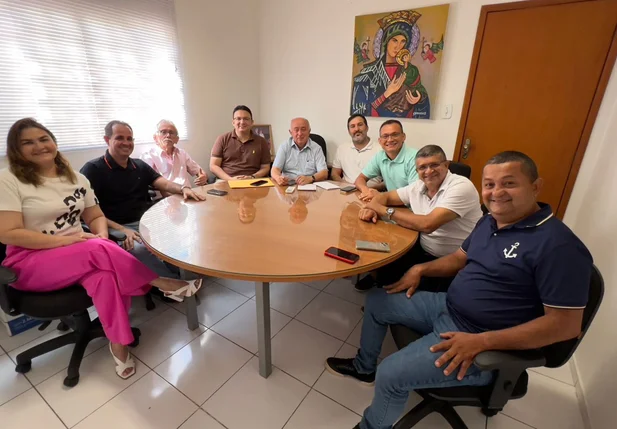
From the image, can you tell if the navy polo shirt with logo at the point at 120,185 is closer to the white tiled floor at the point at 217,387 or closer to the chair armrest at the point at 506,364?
the white tiled floor at the point at 217,387

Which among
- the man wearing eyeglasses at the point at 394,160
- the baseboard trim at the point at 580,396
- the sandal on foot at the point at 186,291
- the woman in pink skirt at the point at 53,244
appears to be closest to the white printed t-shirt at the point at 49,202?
the woman in pink skirt at the point at 53,244

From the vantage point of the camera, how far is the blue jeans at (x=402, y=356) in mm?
970

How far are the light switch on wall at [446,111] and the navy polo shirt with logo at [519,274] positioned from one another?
6.12 ft

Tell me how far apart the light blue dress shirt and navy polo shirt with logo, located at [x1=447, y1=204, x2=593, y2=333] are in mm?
1829

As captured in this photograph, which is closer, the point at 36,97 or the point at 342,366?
the point at 342,366

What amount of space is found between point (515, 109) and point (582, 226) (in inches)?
42.4

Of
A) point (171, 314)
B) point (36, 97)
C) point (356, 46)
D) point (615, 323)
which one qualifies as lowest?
point (171, 314)

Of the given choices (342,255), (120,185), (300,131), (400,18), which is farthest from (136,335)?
(400,18)

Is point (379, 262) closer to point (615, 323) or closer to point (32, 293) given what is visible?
point (615, 323)

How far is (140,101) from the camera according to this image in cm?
270

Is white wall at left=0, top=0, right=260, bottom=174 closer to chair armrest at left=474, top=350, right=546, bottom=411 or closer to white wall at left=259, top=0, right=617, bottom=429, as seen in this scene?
Result: white wall at left=259, top=0, right=617, bottom=429

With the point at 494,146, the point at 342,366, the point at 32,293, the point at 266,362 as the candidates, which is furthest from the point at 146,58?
the point at 494,146

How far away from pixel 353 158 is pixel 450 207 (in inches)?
61.1

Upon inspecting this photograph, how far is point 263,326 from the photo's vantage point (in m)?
1.41
